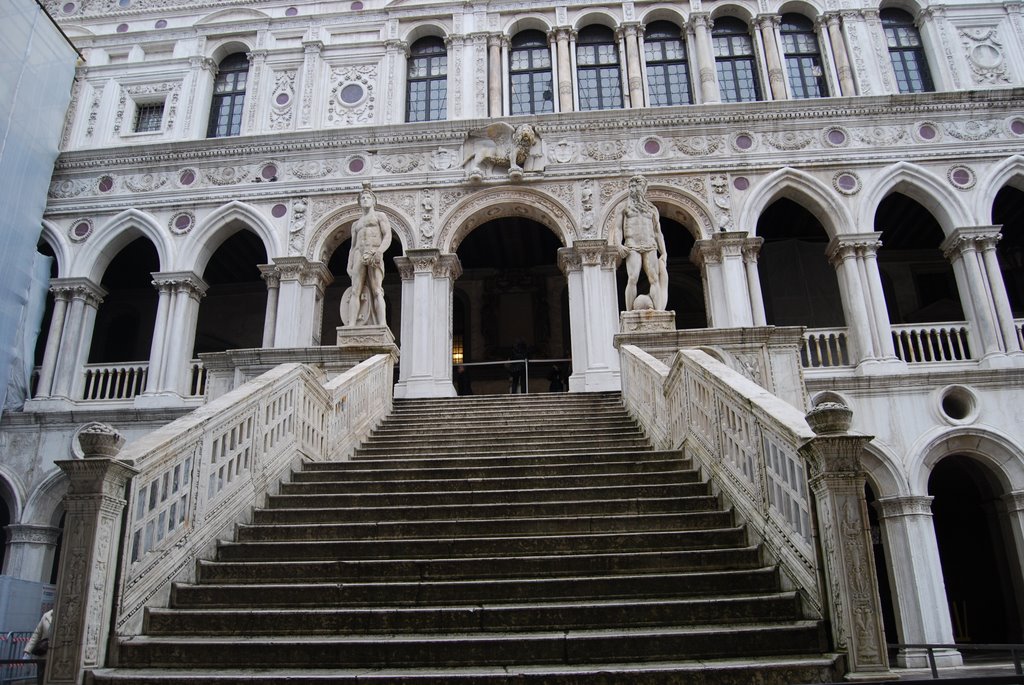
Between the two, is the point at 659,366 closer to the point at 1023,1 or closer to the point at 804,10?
the point at 804,10

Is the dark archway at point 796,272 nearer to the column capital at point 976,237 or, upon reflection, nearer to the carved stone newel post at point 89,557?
the column capital at point 976,237

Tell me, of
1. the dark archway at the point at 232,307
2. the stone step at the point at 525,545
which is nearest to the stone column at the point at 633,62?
the dark archway at the point at 232,307

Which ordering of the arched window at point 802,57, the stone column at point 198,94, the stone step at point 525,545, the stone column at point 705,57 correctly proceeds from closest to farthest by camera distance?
the stone step at point 525,545
the stone column at point 705,57
the arched window at point 802,57
the stone column at point 198,94

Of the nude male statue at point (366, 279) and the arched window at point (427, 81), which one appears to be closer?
the nude male statue at point (366, 279)

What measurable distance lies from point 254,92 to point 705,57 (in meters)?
10.8

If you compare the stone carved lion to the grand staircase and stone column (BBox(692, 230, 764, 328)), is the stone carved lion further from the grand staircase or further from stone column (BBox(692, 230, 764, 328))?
the grand staircase

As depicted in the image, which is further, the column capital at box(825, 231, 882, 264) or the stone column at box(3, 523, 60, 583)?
the column capital at box(825, 231, 882, 264)

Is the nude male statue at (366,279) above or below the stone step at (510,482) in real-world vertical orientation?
above

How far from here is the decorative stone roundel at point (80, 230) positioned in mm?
17859

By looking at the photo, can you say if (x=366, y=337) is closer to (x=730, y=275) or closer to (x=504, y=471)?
(x=504, y=471)

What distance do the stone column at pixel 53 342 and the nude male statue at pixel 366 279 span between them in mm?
7967

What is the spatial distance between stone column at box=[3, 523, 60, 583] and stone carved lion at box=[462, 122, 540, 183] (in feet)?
37.3

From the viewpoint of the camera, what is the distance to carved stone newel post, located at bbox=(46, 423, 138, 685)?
497 centimetres

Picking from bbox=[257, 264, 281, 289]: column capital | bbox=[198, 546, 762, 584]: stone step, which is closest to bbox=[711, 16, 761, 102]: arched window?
bbox=[257, 264, 281, 289]: column capital
